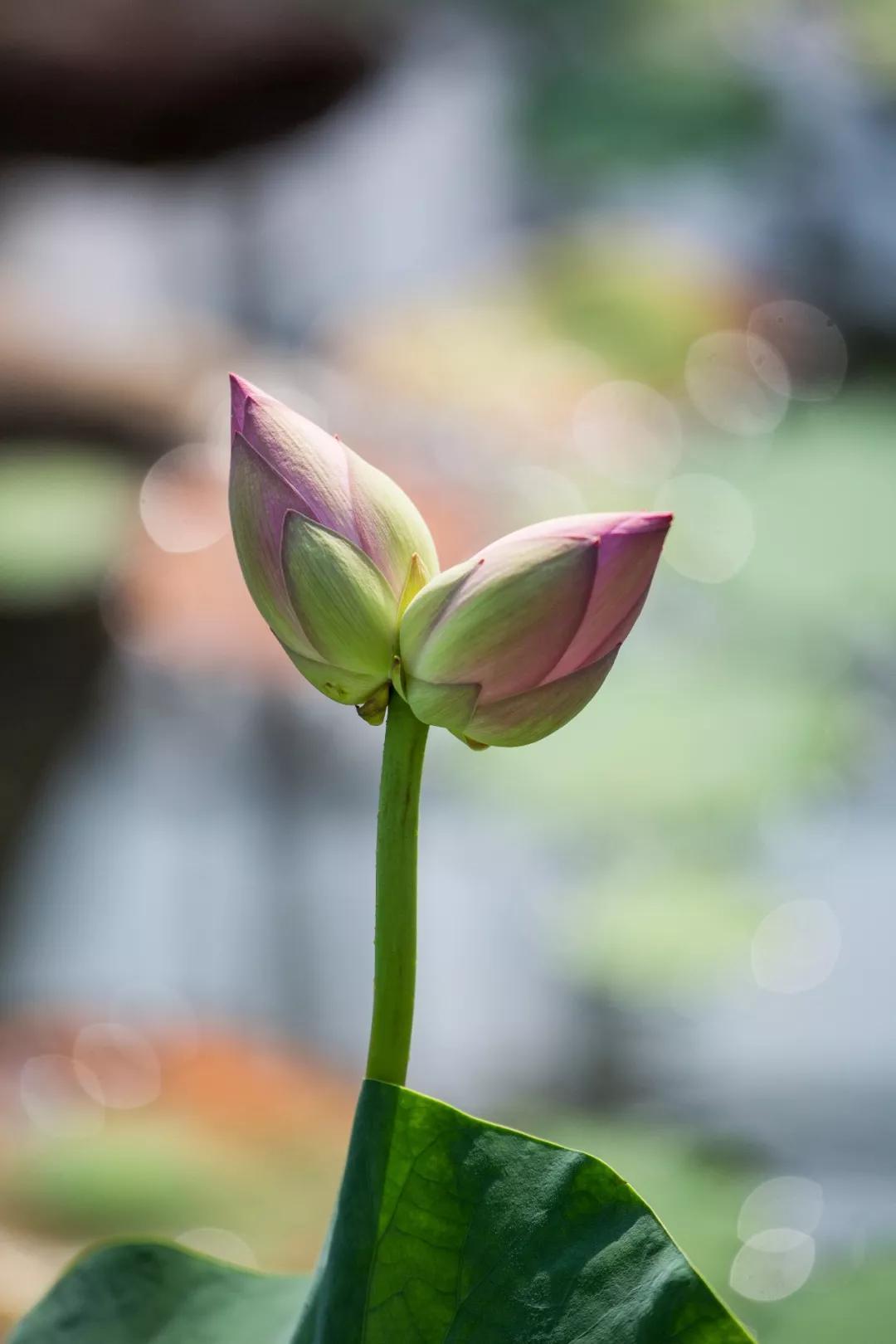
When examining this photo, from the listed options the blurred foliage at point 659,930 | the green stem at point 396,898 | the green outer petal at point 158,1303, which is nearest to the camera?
the green stem at point 396,898

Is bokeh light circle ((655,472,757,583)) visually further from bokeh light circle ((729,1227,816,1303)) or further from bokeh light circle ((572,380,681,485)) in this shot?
bokeh light circle ((729,1227,816,1303))

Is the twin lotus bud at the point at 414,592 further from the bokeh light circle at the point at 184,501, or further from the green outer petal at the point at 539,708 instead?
the bokeh light circle at the point at 184,501

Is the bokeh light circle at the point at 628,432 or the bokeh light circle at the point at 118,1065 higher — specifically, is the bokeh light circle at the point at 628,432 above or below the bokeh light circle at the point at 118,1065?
above

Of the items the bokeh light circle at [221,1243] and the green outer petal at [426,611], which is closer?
the green outer petal at [426,611]

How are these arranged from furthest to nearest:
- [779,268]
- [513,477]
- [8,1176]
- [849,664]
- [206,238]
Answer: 1. [206,238]
2. [779,268]
3. [513,477]
4. [849,664]
5. [8,1176]

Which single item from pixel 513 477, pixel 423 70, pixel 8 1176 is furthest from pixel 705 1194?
pixel 423 70

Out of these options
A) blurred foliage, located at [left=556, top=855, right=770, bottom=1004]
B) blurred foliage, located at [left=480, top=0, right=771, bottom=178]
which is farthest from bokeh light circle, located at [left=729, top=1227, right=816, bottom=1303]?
blurred foliage, located at [left=480, top=0, right=771, bottom=178]

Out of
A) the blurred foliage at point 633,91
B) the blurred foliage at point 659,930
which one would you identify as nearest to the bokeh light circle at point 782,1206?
the blurred foliage at point 659,930

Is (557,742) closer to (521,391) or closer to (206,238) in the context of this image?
(521,391)
